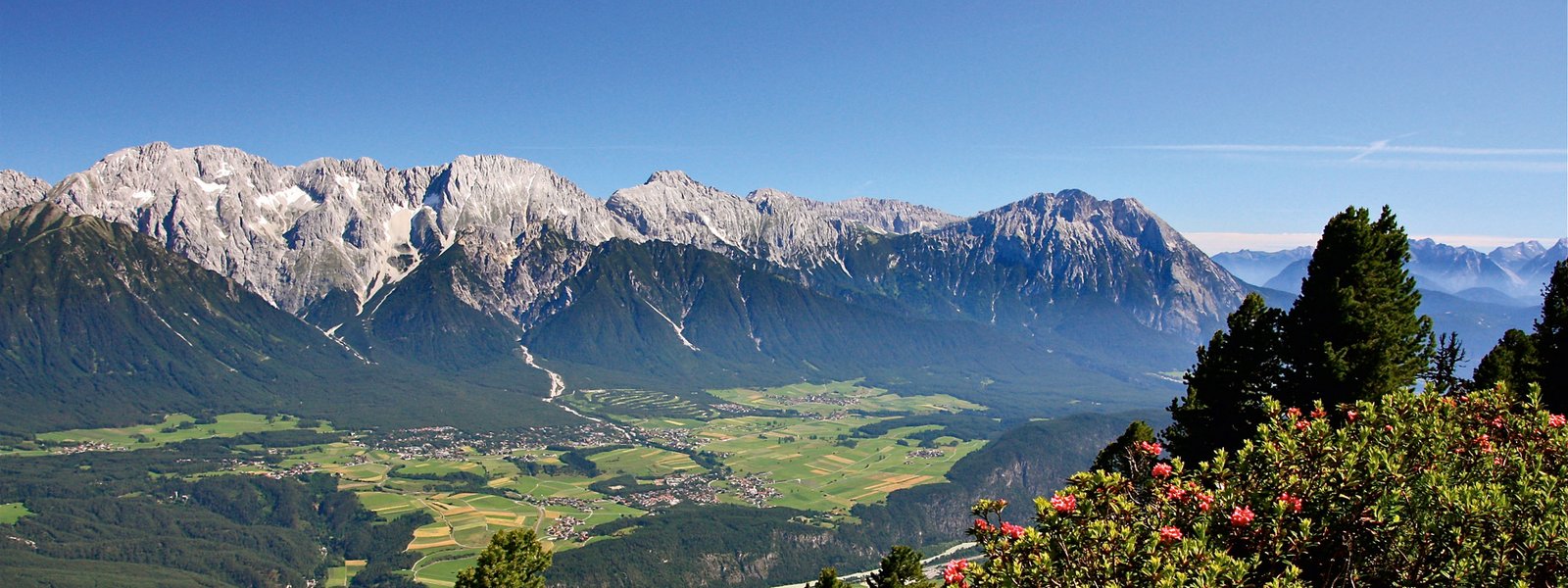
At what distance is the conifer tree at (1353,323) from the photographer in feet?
97.8

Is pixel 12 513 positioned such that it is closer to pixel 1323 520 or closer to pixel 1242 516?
pixel 1242 516

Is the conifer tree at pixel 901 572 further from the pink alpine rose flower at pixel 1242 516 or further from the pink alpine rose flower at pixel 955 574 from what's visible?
the pink alpine rose flower at pixel 1242 516

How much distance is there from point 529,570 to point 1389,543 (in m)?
39.9

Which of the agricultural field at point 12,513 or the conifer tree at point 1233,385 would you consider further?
the agricultural field at point 12,513

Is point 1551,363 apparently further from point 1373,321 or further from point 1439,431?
point 1439,431

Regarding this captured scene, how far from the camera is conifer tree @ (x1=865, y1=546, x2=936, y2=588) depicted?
41625mm

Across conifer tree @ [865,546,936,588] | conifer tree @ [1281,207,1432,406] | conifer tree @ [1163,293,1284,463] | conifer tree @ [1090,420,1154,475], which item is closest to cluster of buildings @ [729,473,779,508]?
conifer tree @ [865,546,936,588]

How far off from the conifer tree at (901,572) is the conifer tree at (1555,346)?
26.9 m

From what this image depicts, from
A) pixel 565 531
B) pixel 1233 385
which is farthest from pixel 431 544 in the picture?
pixel 1233 385

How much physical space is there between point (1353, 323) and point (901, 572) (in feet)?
72.6

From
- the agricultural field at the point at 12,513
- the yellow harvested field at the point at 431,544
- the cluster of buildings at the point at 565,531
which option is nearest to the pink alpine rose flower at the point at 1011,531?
the cluster of buildings at the point at 565,531

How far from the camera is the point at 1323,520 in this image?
42.8 feet

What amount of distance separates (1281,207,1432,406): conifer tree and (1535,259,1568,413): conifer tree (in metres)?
10.3

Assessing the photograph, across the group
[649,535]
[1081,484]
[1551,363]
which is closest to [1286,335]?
[1551,363]
